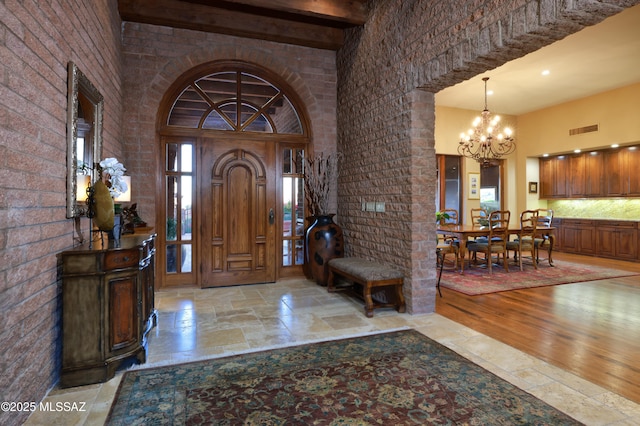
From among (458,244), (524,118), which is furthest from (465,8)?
(524,118)

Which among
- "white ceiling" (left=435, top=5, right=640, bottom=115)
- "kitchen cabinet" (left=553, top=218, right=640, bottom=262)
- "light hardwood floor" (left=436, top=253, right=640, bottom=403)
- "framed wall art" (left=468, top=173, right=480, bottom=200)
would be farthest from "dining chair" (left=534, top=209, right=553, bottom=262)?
"white ceiling" (left=435, top=5, right=640, bottom=115)

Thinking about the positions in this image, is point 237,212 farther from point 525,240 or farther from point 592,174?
point 592,174

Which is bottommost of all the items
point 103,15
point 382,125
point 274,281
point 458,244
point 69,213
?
point 274,281

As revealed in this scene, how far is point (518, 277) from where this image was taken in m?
5.58

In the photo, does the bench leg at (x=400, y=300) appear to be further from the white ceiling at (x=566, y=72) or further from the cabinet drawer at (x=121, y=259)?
the white ceiling at (x=566, y=72)

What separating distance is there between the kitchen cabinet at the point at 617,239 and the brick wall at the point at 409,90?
6291 millimetres

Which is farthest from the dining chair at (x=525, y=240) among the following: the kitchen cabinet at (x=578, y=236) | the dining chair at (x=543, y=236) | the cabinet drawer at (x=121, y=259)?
the cabinet drawer at (x=121, y=259)

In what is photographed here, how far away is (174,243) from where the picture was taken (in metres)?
4.91

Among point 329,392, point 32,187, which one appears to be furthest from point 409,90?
point 32,187

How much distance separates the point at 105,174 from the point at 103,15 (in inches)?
73.2

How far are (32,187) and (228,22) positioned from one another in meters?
3.70

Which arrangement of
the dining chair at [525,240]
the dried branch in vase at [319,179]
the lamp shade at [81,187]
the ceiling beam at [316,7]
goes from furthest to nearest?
the dining chair at [525,240] < the dried branch in vase at [319,179] < the ceiling beam at [316,7] < the lamp shade at [81,187]

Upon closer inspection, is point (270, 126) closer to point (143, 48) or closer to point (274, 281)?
point (143, 48)

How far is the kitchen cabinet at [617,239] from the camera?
7.18 metres
